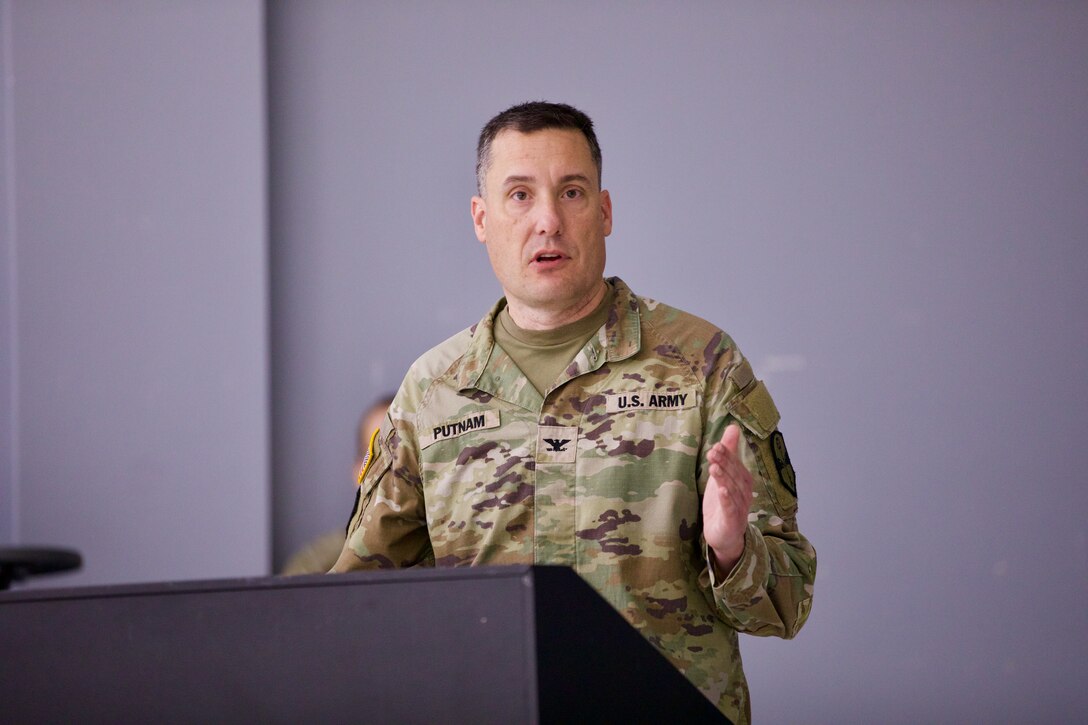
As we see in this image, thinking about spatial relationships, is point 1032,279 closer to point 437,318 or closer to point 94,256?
point 437,318

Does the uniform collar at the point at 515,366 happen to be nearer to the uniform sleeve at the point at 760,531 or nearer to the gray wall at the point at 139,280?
the uniform sleeve at the point at 760,531

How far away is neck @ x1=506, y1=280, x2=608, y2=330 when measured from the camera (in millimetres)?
1648

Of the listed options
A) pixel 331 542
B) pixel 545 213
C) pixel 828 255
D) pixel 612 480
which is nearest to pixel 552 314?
pixel 545 213

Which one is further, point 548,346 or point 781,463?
point 548,346

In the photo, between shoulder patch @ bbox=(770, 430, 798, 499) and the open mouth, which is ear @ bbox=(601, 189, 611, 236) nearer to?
the open mouth

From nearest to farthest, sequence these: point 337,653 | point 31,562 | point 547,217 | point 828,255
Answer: point 337,653 < point 547,217 < point 31,562 < point 828,255

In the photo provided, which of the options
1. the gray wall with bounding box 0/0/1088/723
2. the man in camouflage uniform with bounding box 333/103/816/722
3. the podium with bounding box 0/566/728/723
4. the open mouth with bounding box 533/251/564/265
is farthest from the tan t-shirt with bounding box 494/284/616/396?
the gray wall with bounding box 0/0/1088/723

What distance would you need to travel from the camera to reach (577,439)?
1.56m

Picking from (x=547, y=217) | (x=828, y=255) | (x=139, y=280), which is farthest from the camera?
(x=828, y=255)

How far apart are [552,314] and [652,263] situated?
1.66 m

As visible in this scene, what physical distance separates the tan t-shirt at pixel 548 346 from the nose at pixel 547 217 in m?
0.14

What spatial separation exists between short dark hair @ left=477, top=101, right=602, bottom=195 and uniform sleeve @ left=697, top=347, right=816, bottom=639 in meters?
0.36


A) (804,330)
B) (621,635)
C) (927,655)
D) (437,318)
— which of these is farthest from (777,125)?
(621,635)

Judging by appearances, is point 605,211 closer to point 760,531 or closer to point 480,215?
point 480,215
